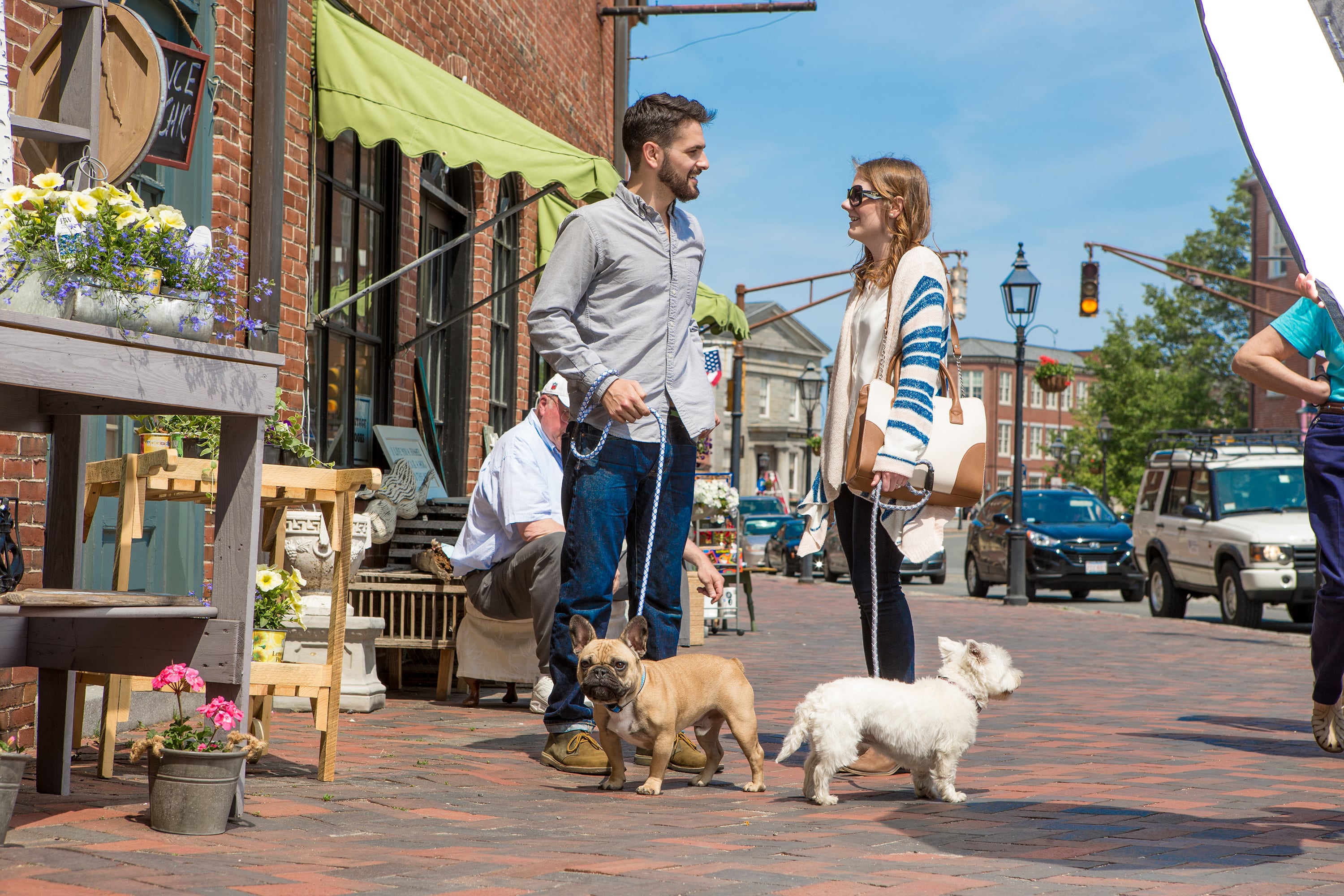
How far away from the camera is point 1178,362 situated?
6397cm

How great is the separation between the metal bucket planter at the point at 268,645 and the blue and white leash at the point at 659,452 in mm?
1196

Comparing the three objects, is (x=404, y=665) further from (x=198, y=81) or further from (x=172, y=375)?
(x=172, y=375)

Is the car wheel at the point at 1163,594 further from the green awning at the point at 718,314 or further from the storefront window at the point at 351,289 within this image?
the storefront window at the point at 351,289

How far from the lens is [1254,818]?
4.00 meters

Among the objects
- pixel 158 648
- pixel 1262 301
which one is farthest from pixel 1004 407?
pixel 158 648

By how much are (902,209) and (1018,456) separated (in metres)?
15.8

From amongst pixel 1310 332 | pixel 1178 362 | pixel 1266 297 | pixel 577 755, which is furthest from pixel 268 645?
pixel 1178 362

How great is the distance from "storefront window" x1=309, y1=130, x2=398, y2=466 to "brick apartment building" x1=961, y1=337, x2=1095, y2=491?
312 feet

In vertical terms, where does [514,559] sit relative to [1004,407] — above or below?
below

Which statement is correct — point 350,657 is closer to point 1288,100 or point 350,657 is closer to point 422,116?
point 422,116

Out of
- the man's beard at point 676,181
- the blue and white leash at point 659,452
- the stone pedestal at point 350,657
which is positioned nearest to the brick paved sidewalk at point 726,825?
the stone pedestal at point 350,657

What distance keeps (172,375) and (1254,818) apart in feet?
10.5

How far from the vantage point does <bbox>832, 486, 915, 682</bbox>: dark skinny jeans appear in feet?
15.6

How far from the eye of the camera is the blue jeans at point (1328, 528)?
15.9ft
